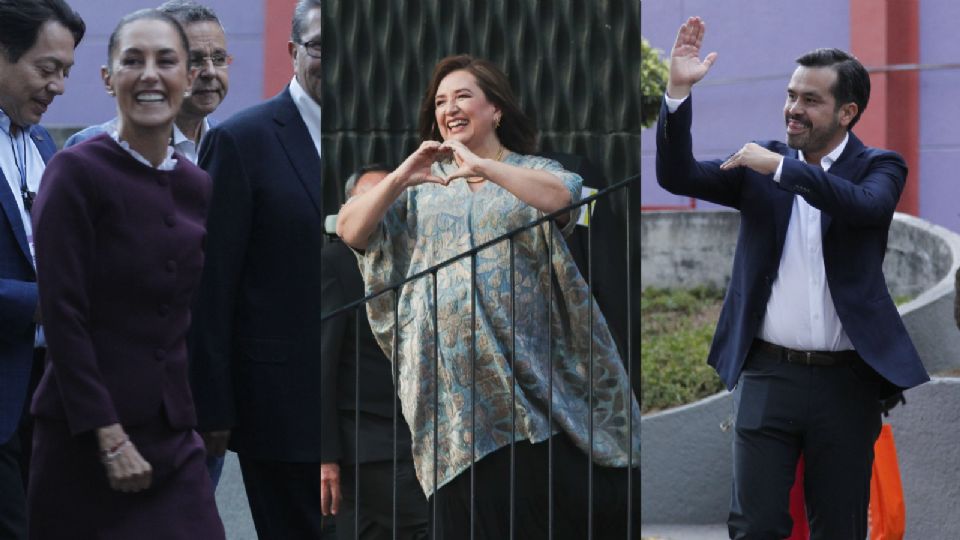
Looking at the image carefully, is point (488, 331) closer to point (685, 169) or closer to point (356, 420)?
point (356, 420)

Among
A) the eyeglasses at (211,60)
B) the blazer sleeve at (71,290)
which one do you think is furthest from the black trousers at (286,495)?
the eyeglasses at (211,60)

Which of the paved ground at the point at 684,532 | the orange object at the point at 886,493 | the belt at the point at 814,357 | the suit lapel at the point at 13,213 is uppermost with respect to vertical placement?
the suit lapel at the point at 13,213

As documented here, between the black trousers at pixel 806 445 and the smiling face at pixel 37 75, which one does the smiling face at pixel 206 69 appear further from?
the black trousers at pixel 806 445

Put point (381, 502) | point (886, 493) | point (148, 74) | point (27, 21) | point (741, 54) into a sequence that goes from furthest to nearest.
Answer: point (741, 54), point (886, 493), point (381, 502), point (27, 21), point (148, 74)

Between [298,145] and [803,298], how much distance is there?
1505 mm

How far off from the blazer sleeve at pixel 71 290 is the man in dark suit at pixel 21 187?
41 cm

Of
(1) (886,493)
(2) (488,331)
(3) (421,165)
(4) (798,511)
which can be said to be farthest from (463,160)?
(1) (886,493)

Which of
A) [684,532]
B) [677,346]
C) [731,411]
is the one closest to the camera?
[731,411]

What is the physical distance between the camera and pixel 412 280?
4074 millimetres

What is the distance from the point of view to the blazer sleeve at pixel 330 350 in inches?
161

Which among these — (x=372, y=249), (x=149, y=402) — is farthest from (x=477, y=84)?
(x=149, y=402)

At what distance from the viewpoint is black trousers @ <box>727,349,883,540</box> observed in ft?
14.5

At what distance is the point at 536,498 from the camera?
13.7 ft

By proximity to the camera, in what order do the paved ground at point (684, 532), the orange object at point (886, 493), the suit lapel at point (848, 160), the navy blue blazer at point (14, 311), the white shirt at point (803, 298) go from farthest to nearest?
the paved ground at point (684, 532)
the orange object at point (886, 493)
the suit lapel at point (848, 160)
the white shirt at point (803, 298)
the navy blue blazer at point (14, 311)
